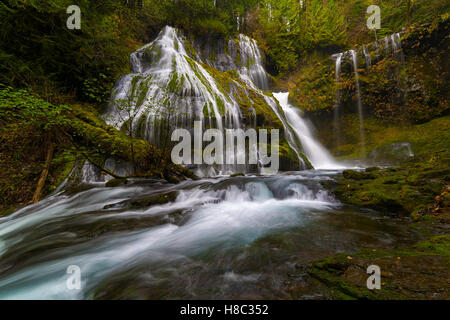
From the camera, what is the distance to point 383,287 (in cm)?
118

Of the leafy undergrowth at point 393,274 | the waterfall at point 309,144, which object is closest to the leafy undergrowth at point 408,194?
the leafy undergrowth at point 393,274

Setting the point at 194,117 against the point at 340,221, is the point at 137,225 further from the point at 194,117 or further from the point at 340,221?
the point at 194,117

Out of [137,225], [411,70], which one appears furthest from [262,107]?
[137,225]

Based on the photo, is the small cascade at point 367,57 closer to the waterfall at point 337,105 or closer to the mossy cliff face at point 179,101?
the waterfall at point 337,105

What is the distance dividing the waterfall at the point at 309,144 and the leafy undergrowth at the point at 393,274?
8889mm

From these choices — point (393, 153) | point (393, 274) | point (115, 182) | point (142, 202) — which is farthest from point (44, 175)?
point (393, 153)

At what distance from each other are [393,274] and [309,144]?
34.1ft

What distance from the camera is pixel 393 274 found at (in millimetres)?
1307

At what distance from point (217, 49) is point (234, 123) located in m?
9.90

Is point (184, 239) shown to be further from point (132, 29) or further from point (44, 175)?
point (132, 29)

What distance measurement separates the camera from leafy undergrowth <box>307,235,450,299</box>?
3.71 ft

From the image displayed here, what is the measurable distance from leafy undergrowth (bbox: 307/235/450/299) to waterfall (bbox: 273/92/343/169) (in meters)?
8.89

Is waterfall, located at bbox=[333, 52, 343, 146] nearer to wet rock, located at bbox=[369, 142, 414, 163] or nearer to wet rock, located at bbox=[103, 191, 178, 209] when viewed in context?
wet rock, located at bbox=[369, 142, 414, 163]

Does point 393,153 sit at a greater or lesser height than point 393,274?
greater
